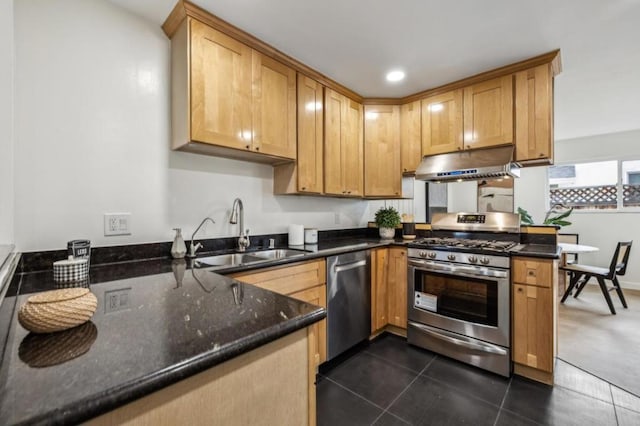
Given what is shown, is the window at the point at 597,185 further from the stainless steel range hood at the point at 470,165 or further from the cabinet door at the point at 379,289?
the cabinet door at the point at 379,289

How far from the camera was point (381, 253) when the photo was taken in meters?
2.64

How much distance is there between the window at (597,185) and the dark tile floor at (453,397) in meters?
3.76

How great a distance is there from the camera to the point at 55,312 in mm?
667

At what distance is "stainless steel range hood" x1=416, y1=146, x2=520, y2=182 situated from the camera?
92.9 inches

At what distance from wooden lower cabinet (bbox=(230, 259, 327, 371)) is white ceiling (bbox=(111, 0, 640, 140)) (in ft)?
5.18

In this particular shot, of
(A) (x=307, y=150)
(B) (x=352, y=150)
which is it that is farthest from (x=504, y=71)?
(A) (x=307, y=150)

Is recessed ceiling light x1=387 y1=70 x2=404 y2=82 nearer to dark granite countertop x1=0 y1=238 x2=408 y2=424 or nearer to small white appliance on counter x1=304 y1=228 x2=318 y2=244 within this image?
small white appliance on counter x1=304 y1=228 x2=318 y2=244

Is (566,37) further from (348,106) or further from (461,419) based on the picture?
(461,419)

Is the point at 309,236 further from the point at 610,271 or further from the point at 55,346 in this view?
the point at 610,271

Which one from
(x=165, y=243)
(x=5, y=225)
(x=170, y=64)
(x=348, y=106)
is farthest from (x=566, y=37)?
(x=5, y=225)

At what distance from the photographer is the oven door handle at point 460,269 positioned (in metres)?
2.09

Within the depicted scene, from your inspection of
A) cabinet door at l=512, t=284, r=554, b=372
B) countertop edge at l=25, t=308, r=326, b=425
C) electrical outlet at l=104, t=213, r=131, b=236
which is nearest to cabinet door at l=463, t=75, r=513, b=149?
cabinet door at l=512, t=284, r=554, b=372

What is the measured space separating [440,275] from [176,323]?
2.16 m

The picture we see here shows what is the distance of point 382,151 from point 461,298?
64.0 inches
